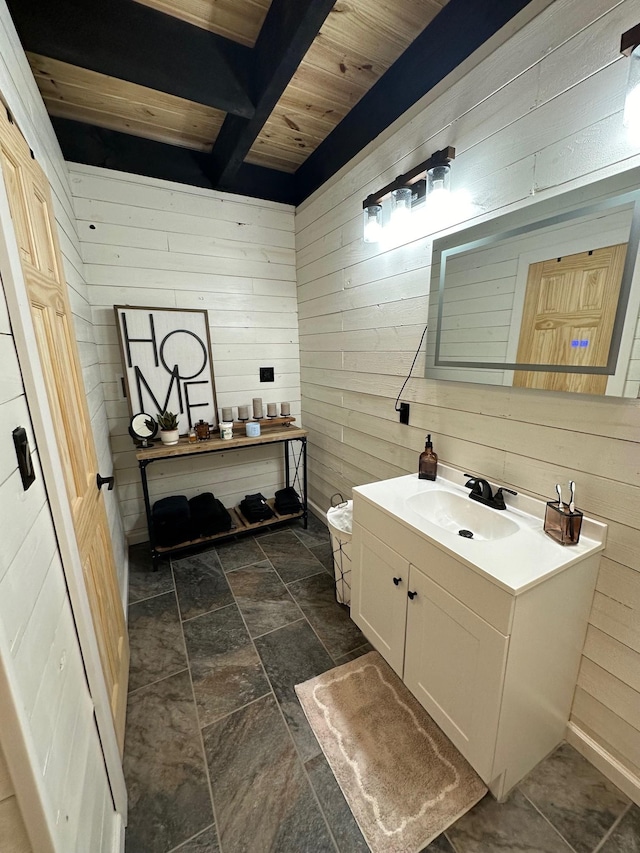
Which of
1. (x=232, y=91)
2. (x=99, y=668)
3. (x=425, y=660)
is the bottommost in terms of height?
(x=425, y=660)

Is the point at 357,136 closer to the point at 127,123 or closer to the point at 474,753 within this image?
the point at 127,123

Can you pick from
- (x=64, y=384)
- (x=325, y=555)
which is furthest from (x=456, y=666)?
(x=64, y=384)

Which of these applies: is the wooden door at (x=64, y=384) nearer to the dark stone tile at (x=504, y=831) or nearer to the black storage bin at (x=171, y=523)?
the black storage bin at (x=171, y=523)

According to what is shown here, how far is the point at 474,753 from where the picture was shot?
110 centimetres

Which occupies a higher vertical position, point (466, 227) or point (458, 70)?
point (458, 70)

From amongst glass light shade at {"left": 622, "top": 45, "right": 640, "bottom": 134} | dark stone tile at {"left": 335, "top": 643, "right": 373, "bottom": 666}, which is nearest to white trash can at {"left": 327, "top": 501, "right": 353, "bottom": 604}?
dark stone tile at {"left": 335, "top": 643, "right": 373, "bottom": 666}

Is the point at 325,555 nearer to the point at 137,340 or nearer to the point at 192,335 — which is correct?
the point at 192,335

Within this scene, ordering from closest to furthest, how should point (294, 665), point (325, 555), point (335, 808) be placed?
point (335, 808), point (294, 665), point (325, 555)

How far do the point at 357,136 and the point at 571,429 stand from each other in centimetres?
189

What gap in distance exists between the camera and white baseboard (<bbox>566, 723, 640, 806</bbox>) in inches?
44.5

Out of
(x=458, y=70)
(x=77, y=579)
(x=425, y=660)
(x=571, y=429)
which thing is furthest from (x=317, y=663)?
(x=458, y=70)

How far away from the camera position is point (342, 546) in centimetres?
185

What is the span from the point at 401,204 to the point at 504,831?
235 centimetres

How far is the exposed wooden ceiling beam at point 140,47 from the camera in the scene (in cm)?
133
